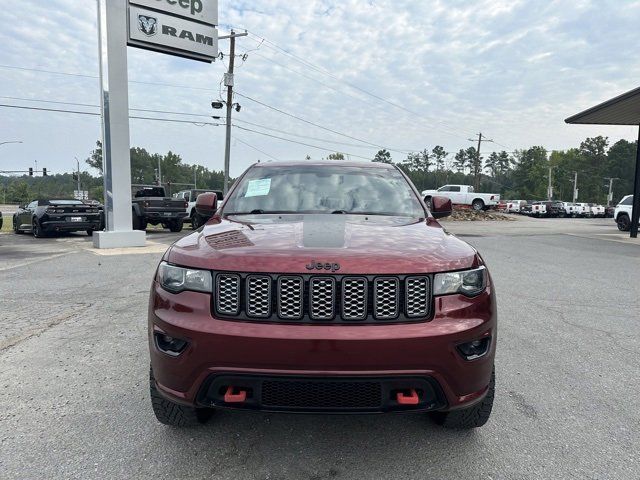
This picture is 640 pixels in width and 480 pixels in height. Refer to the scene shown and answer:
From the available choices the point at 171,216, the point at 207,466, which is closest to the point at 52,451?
the point at 207,466

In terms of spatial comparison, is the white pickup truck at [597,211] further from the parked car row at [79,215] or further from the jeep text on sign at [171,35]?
the jeep text on sign at [171,35]

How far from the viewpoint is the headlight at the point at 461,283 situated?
206 cm

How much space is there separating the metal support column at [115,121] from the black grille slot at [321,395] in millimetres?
10701

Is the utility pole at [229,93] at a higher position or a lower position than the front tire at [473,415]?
higher

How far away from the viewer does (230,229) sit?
8.55 feet

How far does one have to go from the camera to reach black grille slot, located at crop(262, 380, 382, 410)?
1.90 meters

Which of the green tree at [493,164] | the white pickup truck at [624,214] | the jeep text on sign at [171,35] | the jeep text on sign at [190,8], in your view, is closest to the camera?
the jeep text on sign at [171,35]

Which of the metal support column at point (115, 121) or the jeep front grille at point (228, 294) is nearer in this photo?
the jeep front grille at point (228, 294)

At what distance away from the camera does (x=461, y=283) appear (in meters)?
2.10

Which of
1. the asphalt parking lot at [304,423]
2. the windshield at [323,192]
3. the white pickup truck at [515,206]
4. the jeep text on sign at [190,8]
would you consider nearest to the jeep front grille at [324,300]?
the asphalt parking lot at [304,423]

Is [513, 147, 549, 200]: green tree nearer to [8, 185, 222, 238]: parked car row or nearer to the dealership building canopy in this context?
the dealership building canopy

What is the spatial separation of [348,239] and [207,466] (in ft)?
4.35

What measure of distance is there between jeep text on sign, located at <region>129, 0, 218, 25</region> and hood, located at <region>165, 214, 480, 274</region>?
12.4 meters

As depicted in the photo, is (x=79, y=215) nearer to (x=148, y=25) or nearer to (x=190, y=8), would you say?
(x=148, y=25)
